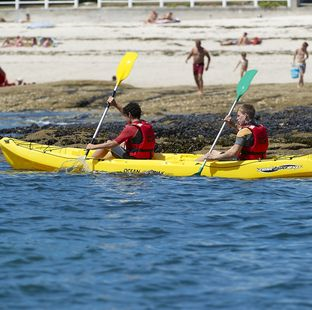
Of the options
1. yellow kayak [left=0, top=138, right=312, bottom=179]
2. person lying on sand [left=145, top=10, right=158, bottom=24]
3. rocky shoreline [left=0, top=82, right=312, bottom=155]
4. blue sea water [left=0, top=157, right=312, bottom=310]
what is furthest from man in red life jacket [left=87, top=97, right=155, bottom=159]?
person lying on sand [left=145, top=10, right=158, bottom=24]

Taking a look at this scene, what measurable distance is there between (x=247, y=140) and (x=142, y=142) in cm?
134

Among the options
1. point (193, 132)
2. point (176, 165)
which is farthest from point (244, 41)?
point (176, 165)

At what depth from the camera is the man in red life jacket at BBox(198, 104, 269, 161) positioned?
1295 cm

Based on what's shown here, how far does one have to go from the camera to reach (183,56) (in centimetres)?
3112

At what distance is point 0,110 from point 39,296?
16.0m

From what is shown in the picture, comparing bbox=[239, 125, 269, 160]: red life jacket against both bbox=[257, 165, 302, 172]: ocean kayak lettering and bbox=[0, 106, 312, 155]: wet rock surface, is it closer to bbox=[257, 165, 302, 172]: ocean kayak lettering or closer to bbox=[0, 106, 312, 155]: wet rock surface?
bbox=[257, 165, 302, 172]: ocean kayak lettering

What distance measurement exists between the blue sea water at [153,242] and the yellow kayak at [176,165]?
0.10 meters

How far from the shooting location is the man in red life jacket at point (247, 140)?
42.5 ft

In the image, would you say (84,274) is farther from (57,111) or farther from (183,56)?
(183,56)

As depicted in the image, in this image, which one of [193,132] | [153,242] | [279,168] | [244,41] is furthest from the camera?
[244,41]

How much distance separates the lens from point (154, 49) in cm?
3272

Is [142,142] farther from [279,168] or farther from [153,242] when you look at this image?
[153,242]

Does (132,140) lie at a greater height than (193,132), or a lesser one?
greater

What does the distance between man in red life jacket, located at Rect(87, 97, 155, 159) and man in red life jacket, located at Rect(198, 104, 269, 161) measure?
754 mm
